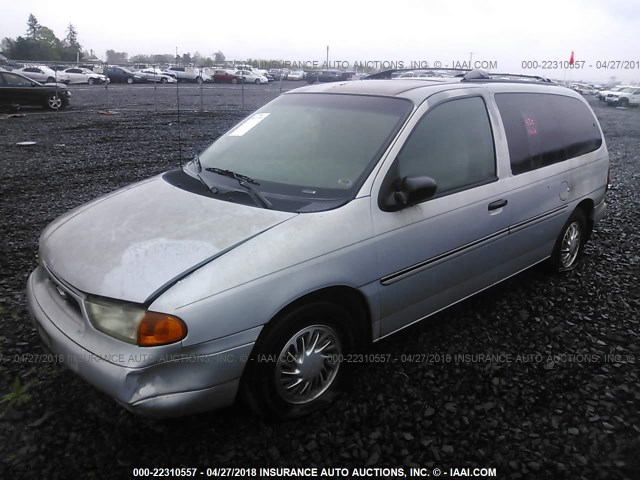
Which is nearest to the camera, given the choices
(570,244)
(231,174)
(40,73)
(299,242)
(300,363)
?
(299,242)

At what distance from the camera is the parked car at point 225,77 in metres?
46.7

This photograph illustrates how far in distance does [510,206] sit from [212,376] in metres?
2.44

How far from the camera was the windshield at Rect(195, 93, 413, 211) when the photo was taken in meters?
2.92

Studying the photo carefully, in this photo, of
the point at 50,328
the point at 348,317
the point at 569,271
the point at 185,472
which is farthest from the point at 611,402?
the point at 50,328

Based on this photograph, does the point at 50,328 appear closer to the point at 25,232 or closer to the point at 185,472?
the point at 185,472

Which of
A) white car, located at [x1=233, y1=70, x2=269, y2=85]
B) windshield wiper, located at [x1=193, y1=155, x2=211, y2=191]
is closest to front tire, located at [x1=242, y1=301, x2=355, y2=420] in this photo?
windshield wiper, located at [x1=193, y1=155, x2=211, y2=191]

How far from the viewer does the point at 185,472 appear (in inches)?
94.4

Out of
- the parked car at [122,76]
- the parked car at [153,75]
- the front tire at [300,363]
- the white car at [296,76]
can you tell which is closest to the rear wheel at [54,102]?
the front tire at [300,363]

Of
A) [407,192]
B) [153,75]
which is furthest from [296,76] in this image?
Answer: [407,192]

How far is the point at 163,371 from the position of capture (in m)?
2.21

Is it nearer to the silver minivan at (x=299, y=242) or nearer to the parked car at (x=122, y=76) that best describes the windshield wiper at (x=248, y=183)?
the silver minivan at (x=299, y=242)

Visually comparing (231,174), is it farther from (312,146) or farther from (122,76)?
(122,76)

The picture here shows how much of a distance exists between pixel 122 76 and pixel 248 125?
4179 cm

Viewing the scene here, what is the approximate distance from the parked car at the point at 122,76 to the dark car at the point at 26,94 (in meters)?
23.7
